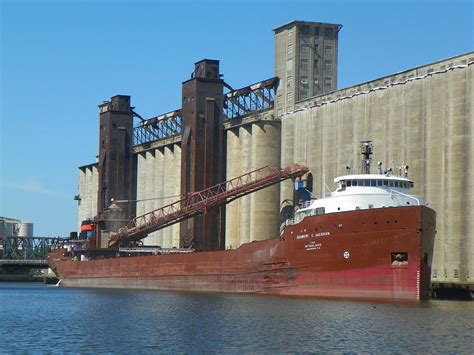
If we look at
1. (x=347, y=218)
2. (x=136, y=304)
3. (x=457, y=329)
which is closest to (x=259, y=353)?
(x=457, y=329)

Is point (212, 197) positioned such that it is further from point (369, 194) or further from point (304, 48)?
point (369, 194)

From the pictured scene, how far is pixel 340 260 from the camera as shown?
5525 cm

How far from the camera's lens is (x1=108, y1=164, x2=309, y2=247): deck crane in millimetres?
83625

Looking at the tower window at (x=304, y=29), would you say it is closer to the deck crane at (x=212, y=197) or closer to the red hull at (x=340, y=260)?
the deck crane at (x=212, y=197)

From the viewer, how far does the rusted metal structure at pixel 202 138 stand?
92500mm

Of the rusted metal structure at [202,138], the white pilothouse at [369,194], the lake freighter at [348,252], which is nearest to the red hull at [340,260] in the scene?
the lake freighter at [348,252]

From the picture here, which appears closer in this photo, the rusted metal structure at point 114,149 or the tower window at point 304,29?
the tower window at point 304,29

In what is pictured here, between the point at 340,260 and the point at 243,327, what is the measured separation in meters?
15.0

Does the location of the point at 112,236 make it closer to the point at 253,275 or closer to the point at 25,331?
the point at 253,275

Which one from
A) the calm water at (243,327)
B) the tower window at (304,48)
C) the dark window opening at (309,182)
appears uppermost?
the tower window at (304,48)

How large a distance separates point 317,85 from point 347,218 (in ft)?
121

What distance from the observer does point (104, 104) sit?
124875mm

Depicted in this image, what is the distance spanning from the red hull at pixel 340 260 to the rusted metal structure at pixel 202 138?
21.3m

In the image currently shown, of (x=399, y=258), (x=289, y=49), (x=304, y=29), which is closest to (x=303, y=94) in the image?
(x=289, y=49)
